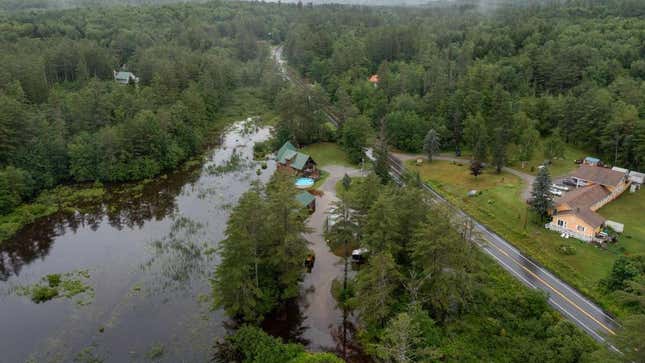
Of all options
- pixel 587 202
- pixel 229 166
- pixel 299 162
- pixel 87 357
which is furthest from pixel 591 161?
pixel 87 357

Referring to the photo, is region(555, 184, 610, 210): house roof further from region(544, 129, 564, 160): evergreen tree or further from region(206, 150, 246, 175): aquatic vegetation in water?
region(206, 150, 246, 175): aquatic vegetation in water

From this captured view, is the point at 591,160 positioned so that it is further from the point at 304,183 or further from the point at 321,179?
the point at 304,183

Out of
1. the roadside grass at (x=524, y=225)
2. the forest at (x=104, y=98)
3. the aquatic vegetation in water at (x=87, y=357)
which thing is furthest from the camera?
the forest at (x=104, y=98)

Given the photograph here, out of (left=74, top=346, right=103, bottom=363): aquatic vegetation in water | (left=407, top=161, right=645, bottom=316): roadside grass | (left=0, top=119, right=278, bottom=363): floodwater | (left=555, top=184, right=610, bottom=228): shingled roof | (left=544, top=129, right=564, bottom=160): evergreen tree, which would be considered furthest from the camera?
(left=544, top=129, right=564, bottom=160): evergreen tree

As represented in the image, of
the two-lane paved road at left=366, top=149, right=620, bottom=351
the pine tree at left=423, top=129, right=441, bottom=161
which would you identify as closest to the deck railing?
the two-lane paved road at left=366, top=149, right=620, bottom=351

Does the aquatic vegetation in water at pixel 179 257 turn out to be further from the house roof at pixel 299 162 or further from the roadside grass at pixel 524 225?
the roadside grass at pixel 524 225

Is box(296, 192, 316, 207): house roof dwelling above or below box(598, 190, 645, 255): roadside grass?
above

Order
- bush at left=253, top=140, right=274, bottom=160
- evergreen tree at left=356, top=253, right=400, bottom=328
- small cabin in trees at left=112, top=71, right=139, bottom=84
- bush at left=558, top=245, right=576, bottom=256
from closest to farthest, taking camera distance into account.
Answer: evergreen tree at left=356, top=253, right=400, bottom=328
bush at left=558, top=245, right=576, bottom=256
bush at left=253, top=140, right=274, bottom=160
small cabin in trees at left=112, top=71, right=139, bottom=84

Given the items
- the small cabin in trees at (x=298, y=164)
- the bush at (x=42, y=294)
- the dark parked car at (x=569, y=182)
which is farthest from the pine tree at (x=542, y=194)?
the bush at (x=42, y=294)
